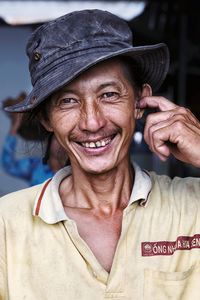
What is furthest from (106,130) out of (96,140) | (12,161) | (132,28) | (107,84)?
(132,28)

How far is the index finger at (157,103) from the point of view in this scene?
2.13 metres

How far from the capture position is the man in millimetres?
1971

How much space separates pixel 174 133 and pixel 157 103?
7.3 inches

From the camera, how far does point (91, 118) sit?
2021mm

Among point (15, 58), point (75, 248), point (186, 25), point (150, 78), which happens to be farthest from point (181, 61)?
point (75, 248)

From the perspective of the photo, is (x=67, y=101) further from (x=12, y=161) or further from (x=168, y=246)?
(x=12, y=161)

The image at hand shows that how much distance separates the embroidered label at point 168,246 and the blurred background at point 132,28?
3.48m

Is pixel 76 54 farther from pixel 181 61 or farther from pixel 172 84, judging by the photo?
pixel 172 84

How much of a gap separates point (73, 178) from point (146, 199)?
0.30 m

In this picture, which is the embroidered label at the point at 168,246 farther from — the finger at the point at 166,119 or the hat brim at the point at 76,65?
the hat brim at the point at 76,65

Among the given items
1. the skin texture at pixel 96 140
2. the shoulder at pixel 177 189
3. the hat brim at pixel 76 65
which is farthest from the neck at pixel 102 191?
the hat brim at pixel 76 65

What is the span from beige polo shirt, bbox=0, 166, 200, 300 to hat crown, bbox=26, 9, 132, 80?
50 centimetres

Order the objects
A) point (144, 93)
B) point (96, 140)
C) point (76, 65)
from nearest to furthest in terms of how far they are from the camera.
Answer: point (76, 65)
point (96, 140)
point (144, 93)

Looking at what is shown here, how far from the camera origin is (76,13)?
2.02 metres
